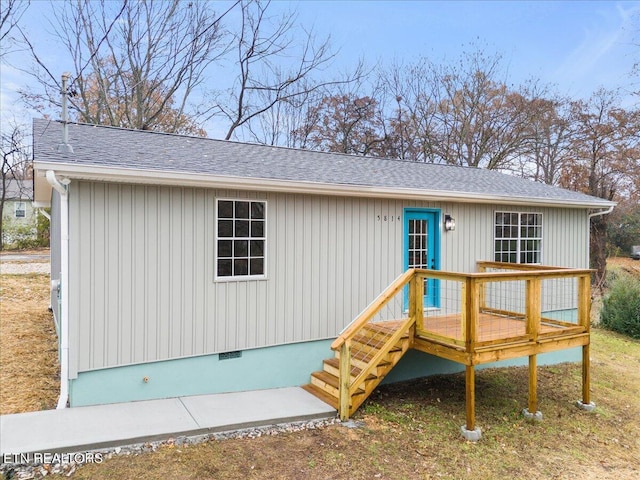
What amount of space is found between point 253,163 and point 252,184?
1189 millimetres

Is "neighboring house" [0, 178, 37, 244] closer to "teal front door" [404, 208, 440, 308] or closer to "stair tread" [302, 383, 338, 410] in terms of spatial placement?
"stair tread" [302, 383, 338, 410]

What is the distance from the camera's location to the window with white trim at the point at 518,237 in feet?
26.7

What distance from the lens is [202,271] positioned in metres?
5.55

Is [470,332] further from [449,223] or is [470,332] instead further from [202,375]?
[202,375]

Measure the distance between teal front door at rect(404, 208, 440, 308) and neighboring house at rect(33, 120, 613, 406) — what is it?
0.07ft

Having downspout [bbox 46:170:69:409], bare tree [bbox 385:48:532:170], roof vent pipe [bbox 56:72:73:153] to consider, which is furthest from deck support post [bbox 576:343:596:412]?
bare tree [bbox 385:48:532:170]

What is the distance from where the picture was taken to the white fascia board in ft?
14.9

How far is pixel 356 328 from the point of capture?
516cm

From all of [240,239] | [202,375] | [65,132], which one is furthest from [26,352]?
[240,239]

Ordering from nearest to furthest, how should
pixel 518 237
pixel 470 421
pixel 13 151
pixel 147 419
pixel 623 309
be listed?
pixel 147 419, pixel 470 421, pixel 518 237, pixel 623 309, pixel 13 151

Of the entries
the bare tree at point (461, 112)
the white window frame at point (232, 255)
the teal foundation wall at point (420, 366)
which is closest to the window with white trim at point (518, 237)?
the teal foundation wall at point (420, 366)

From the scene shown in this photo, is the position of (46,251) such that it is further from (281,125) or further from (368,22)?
(368,22)

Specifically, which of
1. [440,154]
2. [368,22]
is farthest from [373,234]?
[440,154]

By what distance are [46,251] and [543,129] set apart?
81.8 feet
